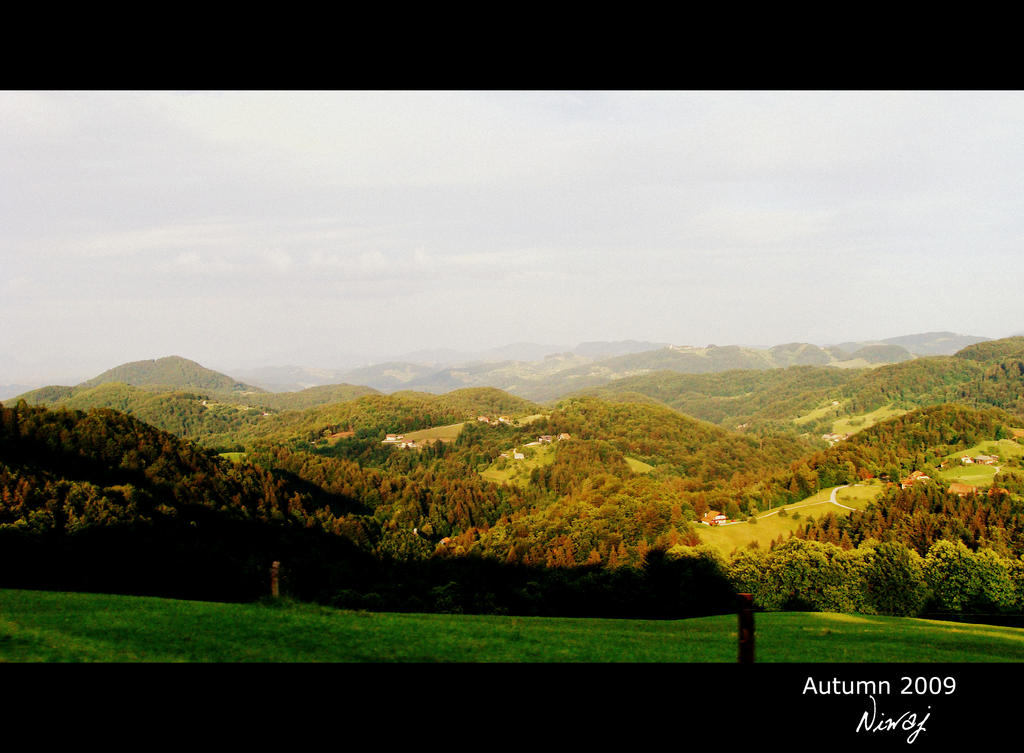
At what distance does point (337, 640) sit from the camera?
579cm

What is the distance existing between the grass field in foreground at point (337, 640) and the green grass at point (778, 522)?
4321 cm

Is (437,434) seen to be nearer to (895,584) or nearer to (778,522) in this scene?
(778,522)

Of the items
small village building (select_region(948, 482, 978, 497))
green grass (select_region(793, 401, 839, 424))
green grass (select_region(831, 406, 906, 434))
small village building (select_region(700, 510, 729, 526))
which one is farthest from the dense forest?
green grass (select_region(793, 401, 839, 424))

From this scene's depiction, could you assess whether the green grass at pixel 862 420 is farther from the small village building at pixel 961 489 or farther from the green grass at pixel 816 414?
the small village building at pixel 961 489

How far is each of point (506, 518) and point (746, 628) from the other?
227ft

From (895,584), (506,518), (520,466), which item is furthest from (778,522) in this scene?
(520,466)

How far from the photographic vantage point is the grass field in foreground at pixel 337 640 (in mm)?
5312

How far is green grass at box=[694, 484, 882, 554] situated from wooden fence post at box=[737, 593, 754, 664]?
154 ft

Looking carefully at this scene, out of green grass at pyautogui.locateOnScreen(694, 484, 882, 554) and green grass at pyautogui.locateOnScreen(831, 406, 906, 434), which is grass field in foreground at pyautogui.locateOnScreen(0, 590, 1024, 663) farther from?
green grass at pyautogui.locateOnScreen(831, 406, 906, 434)

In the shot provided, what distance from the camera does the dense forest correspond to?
29984 mm

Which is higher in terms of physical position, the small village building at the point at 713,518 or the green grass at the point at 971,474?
the green grass at the point at 971,474
